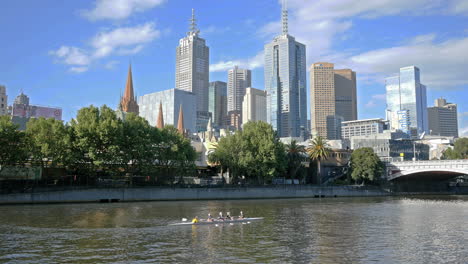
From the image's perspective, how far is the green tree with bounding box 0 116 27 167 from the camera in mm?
77000

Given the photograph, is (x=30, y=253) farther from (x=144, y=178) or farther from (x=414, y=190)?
(x=414, y=190)

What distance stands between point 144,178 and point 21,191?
3067 cm

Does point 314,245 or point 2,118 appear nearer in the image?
point 314,245

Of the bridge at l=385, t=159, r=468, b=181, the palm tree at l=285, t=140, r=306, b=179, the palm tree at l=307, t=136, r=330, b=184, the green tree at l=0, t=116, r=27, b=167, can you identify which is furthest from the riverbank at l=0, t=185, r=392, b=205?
the palm tree at l=285, t=140, r=306, b=179

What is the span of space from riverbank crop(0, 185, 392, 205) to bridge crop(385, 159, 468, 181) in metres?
8.74

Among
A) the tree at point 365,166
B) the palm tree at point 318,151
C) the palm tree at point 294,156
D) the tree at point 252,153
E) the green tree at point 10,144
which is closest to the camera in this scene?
the green tree at point 10,144

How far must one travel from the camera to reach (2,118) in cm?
7856

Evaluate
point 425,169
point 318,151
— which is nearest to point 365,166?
point 318,151

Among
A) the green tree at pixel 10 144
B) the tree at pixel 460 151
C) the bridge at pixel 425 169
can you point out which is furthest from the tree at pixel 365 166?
the green tree at pixel 10 144

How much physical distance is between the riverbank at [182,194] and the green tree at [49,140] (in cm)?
643

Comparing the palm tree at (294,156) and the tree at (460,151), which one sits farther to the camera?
the tree at (460,151)

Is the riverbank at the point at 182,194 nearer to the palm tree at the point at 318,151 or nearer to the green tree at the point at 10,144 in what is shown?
the green tree at the point at 10,144

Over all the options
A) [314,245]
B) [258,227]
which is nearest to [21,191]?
[258,227]

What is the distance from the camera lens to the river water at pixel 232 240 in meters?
32.0
